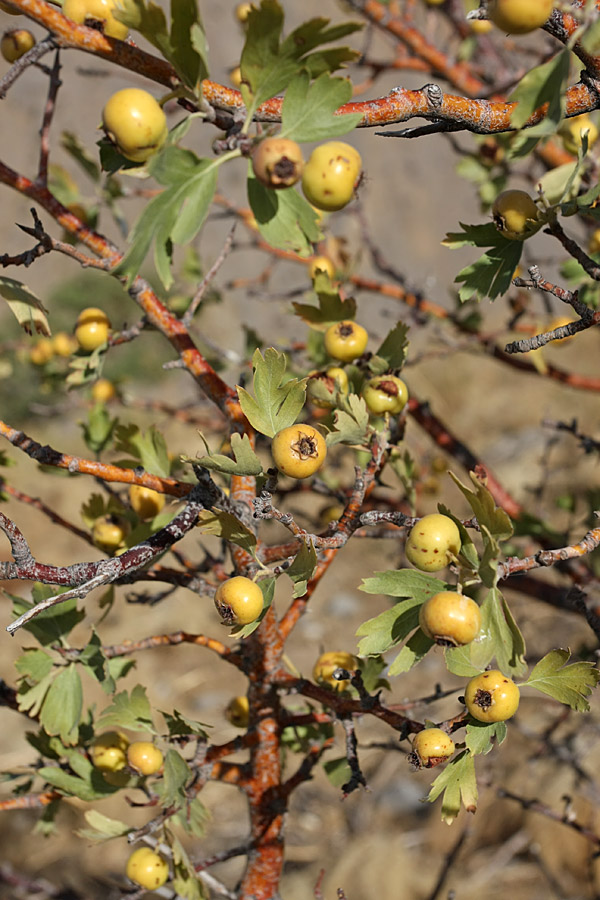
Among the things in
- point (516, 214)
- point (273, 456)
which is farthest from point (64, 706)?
point (516, 214)

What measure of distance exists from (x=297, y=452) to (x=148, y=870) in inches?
29.7

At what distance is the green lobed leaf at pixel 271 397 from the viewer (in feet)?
2.78

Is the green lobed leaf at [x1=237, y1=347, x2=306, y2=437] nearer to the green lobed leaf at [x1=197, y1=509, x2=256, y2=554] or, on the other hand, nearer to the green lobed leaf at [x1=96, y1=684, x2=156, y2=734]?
the green lobed leaf at [x1=197, y1=509, x2=256, y2=554]

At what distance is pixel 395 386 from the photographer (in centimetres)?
115

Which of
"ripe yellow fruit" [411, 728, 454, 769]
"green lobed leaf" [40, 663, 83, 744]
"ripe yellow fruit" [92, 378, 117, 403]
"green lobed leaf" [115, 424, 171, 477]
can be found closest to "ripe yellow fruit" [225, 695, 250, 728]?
"green lobed leaf" [40, 663, 83, 744]

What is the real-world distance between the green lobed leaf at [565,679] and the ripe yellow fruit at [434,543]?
0.18 m

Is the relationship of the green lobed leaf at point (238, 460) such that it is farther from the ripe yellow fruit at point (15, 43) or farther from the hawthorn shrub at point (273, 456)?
the ripe yellow fruit at point (15, 43)

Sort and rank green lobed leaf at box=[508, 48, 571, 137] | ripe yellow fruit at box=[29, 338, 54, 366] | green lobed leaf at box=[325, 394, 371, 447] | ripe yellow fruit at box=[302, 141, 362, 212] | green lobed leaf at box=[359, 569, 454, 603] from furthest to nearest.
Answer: ripe yellow fruit at box=[29, 338, 54, 366]
green lobed leaf at box=[325, 394, 371, 447]
green lobed leaf at box=[359, 569, 454, 603]
ripe yellow fruit at box=[302, 141, 362, 212]
green lobed leaf at box=[508, 48, 571, 137]

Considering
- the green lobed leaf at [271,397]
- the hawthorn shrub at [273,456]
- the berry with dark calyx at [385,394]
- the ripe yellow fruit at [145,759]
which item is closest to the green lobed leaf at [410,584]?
the hawthorn shrub at [273,456]

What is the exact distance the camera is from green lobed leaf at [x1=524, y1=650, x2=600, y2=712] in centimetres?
85

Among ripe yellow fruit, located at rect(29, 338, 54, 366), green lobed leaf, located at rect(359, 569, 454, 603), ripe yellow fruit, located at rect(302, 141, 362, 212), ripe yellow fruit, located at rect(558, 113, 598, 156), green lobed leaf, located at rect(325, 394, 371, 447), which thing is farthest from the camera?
ripe yellow fruit, located at rect(29, 338, 54, 366)

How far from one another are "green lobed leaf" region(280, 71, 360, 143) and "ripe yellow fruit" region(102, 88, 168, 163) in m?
0.13

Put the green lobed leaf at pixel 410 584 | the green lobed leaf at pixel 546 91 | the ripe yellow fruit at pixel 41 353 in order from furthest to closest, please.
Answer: the ripe yellow fruit at pixel 41 353 < the green lobed leaf at pixel 410 584 < the green lobed leaf at pixel 546 91

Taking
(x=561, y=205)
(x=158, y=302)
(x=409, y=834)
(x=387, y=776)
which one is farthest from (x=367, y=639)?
(x=387, y=776)
